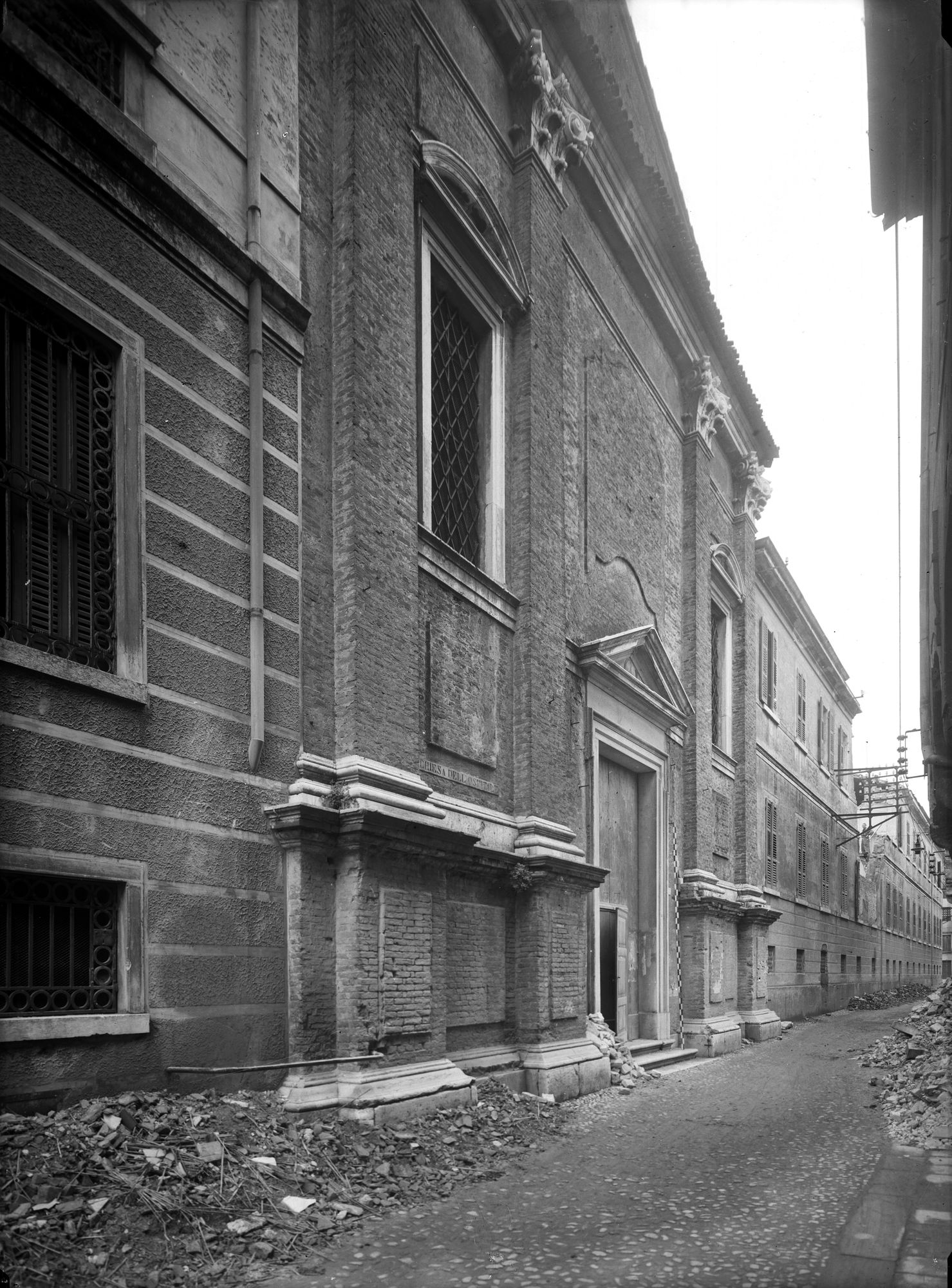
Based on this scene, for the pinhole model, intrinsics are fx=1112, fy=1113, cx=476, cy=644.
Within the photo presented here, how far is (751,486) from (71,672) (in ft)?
60.1

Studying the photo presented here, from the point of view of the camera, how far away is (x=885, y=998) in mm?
33938

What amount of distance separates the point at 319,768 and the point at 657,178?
11.4 meters

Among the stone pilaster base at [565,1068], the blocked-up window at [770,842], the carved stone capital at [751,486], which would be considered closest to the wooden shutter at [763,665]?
the blocked-up window at [770,842]

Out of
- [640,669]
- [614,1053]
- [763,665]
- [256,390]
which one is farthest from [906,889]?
[256,390]

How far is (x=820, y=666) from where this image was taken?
3172 cm

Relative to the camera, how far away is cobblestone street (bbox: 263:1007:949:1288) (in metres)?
5.42

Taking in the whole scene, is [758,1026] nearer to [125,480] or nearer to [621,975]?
[621,975]

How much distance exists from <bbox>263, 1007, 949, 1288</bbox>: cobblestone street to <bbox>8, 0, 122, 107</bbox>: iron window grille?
6.77m

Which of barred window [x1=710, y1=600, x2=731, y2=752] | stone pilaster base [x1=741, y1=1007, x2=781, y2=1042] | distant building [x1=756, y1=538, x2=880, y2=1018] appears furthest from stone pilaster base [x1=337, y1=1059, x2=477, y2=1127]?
distant building [x1=756, y1=538, x2=880, y2=1018]

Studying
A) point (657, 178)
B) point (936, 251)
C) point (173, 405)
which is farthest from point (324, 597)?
point (657, 178)

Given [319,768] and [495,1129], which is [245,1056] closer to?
[319,768]

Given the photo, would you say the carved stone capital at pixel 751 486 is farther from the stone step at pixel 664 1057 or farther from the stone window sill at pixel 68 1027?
the stone window sill at pixel 68 1027

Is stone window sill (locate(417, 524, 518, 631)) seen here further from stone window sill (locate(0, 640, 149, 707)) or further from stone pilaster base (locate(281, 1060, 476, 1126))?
stone pilaster base (locate(281, 1060, 476, 1126))

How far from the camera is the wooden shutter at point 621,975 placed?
1426cm
